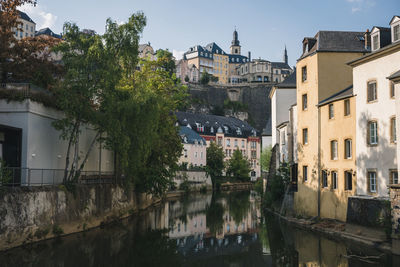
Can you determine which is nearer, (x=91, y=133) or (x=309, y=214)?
(x=309, y=214)

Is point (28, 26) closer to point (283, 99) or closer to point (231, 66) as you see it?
point (231, 66)

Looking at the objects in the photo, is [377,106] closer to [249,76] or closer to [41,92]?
[41,92]

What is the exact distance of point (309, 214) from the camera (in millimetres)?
28875

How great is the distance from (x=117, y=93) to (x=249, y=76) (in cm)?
13694

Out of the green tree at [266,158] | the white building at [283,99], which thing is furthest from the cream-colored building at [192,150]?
the white building at [283,99]

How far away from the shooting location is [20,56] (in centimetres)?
2766

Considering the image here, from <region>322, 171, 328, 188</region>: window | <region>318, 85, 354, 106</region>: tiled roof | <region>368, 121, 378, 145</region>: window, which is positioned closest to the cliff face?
<region>318, 85, 354, 106</region>: tiled roof

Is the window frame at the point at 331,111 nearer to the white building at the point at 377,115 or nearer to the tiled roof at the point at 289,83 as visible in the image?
the white building at the point at 377,115

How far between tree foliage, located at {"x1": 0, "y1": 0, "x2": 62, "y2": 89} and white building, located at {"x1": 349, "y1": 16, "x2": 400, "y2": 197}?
59.4 ft

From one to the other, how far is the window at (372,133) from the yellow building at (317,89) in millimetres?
4026

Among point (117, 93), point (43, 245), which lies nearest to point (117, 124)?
point (117, 93)

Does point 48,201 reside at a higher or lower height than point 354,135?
lower

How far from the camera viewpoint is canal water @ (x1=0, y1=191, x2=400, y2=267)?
57.5 ft

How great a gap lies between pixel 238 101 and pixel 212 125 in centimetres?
3926
